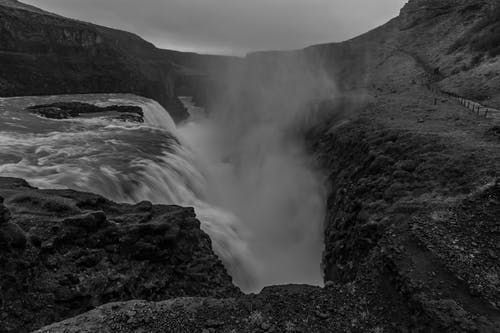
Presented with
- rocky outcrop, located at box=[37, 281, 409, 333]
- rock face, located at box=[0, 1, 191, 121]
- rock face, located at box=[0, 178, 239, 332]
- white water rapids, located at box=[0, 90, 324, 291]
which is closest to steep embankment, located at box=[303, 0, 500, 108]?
white water rapids, located at box=[0, 90, 324, 291]

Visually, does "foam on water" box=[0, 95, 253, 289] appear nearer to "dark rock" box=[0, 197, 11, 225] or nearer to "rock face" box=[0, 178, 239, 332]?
"rock face" box=[0, 178, 239, 332]

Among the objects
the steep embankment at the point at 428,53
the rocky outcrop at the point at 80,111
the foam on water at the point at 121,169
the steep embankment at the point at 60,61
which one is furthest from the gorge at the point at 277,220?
Result: the steep embankment at the point at 60,61

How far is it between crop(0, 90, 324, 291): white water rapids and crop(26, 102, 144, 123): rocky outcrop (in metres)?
2.78

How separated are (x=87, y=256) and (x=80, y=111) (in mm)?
45162

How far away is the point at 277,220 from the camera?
30.4 metres

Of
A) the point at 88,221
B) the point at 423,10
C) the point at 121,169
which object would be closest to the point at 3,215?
the point at 88,221

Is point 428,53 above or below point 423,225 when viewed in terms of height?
above

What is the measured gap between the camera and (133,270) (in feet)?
39.2

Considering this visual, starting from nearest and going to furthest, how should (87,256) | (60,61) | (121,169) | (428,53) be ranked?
1. (87,256)
2. (121,169)
3. (428,53)
4. (60,61)

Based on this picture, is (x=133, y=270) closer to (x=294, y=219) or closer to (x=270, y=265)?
(x=270, y=265)

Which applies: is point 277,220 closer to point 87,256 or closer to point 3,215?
point 87,256

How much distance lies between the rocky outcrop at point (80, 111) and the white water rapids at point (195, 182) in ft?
9.13

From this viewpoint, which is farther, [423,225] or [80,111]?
[80,111]

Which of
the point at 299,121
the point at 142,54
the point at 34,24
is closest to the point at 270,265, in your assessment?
the point at 299,121
